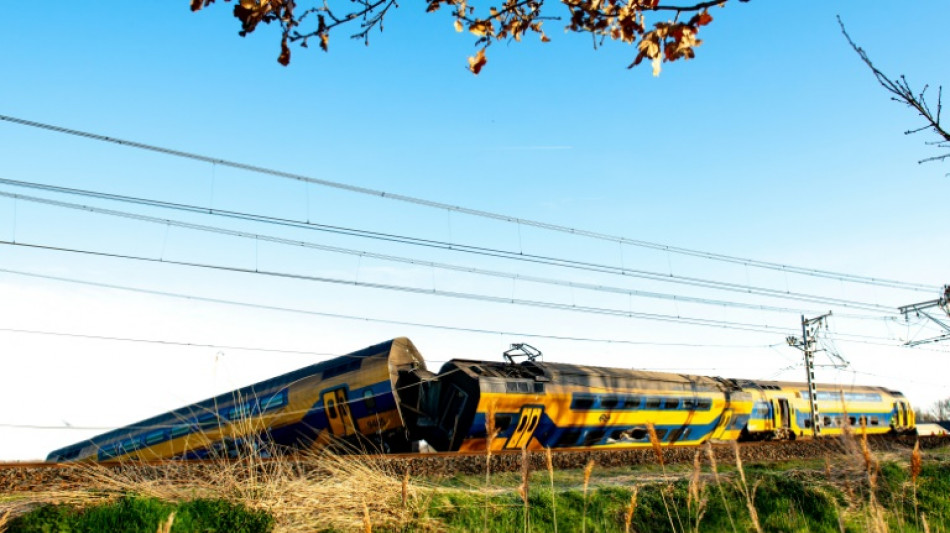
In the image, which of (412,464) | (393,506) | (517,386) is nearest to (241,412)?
(393,506)

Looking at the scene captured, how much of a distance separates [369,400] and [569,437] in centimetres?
620

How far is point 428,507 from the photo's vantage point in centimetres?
758

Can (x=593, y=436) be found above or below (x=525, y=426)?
below

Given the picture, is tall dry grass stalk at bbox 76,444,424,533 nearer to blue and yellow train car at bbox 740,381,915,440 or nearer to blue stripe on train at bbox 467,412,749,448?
blue stripe on train at bbox 467,412,749,448

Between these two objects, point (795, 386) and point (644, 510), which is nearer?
point (644, 510)

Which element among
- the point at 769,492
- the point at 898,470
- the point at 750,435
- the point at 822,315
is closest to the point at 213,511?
the point at 769,492

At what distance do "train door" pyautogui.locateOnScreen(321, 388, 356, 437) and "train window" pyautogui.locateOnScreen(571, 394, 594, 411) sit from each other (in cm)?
635

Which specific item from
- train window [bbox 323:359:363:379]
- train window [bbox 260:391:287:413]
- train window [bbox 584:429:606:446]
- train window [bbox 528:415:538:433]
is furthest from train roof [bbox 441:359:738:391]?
train window [bbox 260:391:287:413]

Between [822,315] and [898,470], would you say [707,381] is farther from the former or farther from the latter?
[898,470]

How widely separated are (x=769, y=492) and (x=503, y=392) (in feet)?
29.3

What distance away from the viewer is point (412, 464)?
13.9 meters

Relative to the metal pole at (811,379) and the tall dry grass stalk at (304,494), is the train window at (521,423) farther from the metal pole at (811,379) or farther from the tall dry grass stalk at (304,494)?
the metal pole at (811,379)

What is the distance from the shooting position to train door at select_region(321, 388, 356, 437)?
18219 mm

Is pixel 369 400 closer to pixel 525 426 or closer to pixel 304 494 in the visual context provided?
pixel 525 426
